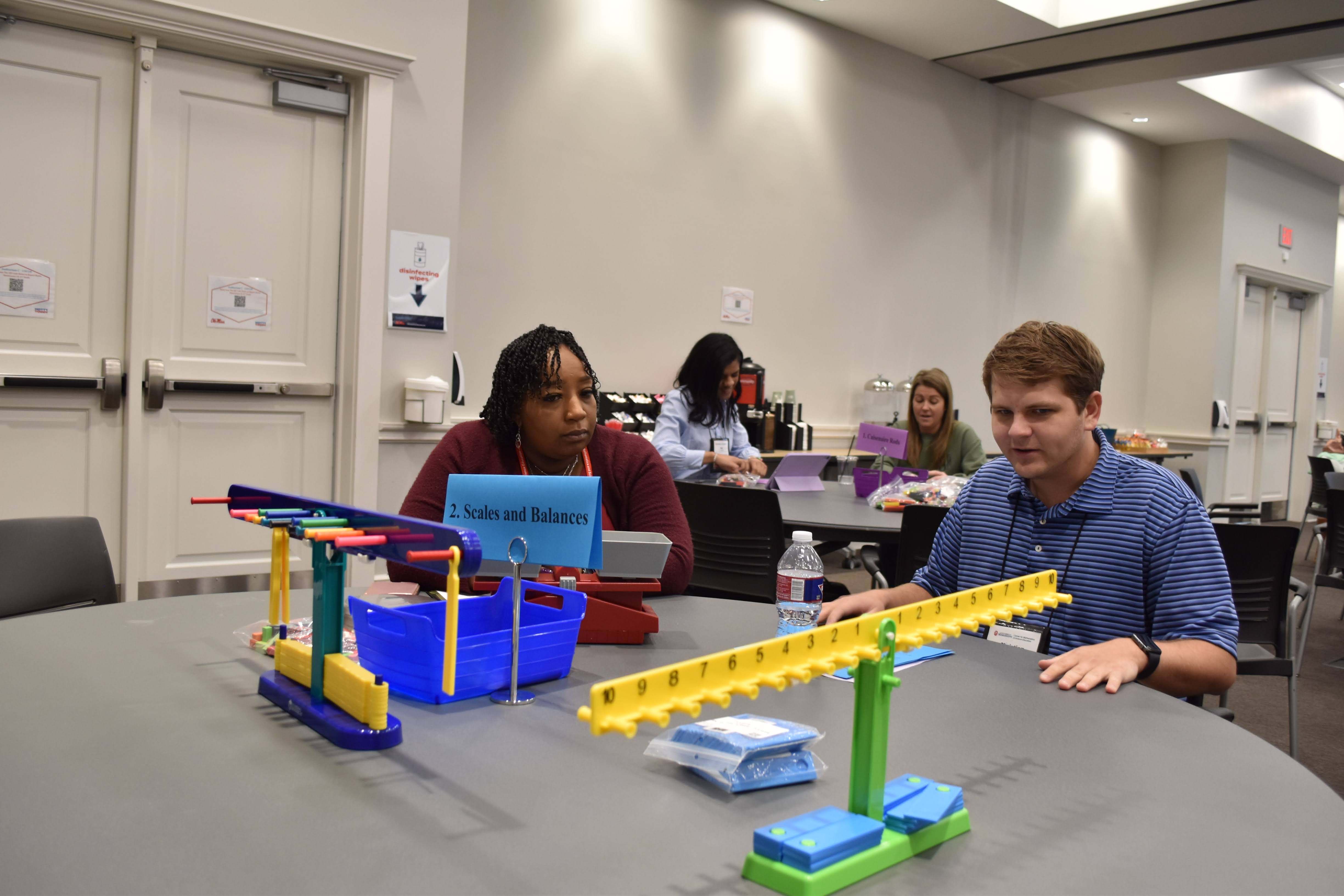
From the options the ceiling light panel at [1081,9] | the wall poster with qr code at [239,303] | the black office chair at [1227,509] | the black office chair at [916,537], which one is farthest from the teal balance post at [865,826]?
the ceiling light panel at [1081,9]

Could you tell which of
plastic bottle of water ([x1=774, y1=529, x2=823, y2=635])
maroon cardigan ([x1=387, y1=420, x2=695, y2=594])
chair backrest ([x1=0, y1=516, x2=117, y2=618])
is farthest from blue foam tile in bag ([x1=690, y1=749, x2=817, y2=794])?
chair backrest ([x1=0, y1=516, x2=117, y2=618])

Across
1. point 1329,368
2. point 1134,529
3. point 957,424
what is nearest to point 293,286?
point 957,424

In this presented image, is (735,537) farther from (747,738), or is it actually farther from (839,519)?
(747,738)

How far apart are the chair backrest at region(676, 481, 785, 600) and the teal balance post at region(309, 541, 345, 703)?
1948 millimetres

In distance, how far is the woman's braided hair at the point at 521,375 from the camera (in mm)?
2164

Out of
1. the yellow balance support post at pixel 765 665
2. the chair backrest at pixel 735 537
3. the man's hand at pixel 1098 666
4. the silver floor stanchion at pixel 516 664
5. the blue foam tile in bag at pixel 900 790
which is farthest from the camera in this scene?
the chair backrest at pixel 735 537

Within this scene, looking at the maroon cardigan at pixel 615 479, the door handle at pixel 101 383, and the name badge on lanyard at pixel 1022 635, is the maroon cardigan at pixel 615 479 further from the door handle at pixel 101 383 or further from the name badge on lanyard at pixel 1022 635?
the door handle at pixel 101 383

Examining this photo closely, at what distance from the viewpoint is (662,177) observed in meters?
5.60

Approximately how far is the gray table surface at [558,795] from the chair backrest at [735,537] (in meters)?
1.60

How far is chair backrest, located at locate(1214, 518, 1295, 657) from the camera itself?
2.62 metres

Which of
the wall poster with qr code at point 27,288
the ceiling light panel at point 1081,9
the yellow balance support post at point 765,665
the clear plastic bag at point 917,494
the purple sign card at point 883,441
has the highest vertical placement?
the ceiling light panel at point 1081,9

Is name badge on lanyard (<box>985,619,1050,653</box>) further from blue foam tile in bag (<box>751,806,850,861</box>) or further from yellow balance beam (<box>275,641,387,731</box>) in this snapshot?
yellow balance beam (<box>275,641,387,731</box>)

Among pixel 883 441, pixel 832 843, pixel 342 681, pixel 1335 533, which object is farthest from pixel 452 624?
pixel 1335 533

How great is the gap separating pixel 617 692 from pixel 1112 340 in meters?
9.45
